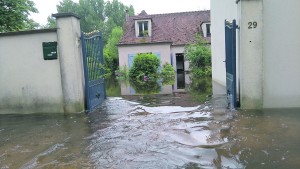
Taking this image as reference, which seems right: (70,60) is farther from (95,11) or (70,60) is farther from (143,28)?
(95,11)

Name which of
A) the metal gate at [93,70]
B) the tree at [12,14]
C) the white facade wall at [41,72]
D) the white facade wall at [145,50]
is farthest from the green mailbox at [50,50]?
the white facade wall at [145,50]

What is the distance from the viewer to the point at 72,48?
7109mm

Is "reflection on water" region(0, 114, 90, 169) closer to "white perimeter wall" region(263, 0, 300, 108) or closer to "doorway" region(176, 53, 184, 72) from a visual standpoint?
"white perimeter wall" region(263, 0, 300, 108)

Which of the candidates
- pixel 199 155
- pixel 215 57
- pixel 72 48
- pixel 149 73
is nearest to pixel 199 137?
pixel 199 155

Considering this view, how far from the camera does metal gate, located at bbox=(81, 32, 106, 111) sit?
7.58 metres

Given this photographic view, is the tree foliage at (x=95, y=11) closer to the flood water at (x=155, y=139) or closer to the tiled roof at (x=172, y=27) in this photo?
the tiled roof at (x=172, y=27)

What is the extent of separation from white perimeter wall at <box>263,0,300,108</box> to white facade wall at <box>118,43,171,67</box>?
14983 millimetres

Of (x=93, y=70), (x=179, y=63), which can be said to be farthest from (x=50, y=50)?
(x=179, y=63)

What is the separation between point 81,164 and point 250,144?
260cm

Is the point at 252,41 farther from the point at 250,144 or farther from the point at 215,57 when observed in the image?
the point at 215,57

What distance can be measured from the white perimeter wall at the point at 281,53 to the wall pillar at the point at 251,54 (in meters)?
0.20

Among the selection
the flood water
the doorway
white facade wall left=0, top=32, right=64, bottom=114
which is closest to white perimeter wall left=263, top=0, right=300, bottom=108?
the flood water

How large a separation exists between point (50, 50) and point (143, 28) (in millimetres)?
17044

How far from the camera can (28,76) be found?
758 cm
